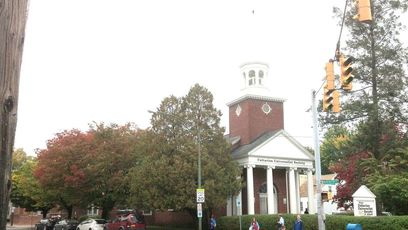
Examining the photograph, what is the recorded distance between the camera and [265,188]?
4728 cm

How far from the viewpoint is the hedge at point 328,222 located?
2497 cm

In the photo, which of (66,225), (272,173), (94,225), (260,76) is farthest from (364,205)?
(66,225)

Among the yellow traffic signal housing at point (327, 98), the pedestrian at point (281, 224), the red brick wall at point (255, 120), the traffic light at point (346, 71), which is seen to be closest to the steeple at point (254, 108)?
the red brick wall at point (255, 120)

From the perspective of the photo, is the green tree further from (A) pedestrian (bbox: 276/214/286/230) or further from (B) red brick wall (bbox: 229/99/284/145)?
(B) red brick wall (bbox: 229/99/284/145)

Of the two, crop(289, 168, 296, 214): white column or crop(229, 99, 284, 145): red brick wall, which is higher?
crop(229, 99, 284, 145): red brick wall

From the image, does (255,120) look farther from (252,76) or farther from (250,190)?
(250,190)

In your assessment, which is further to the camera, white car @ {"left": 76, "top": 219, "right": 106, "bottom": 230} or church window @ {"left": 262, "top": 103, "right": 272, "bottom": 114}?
church window @ {"left": 262, "top": 103, "right": 272, "bottom": 114}

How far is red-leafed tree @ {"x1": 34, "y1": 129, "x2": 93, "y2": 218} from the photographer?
43625mm

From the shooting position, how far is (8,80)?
8.07 feet

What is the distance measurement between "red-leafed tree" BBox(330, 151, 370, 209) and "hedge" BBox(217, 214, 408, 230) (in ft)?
15.5

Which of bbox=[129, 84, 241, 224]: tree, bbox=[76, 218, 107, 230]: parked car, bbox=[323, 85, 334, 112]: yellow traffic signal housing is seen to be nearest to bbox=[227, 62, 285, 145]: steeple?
bbox=[129, 84, 241, 224]: tree

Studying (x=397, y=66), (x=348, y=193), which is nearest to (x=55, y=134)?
(x=348, y=193)

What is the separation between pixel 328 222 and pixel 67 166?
25065 mm

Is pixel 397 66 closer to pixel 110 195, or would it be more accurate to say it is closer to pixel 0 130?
pixel 110 195
